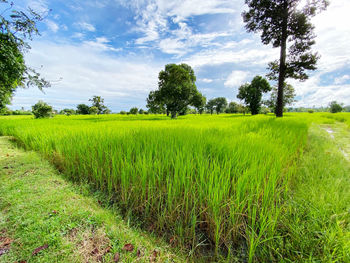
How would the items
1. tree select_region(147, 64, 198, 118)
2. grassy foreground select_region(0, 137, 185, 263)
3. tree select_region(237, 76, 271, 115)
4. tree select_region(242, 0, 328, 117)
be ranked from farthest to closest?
tree select_region(237, 76, 271, 115)
tree select_region(147, 64, 198, 118)
tree select_region(242, 0, 328, 117)
grassy foreground select_region(0, 137, 185, 263)

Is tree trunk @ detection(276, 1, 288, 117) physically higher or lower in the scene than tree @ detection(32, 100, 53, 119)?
higher

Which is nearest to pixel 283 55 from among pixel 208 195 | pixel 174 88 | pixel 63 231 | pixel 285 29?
pixel 285 29

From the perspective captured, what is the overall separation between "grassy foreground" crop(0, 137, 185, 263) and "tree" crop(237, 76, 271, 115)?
3446cm

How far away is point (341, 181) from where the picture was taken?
1.71m

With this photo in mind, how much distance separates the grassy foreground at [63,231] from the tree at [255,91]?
34460 mm

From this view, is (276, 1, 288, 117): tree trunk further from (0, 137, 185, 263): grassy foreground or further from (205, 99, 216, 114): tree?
(205, 99, 216, 114): tree

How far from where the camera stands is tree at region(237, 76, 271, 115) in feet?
95.9

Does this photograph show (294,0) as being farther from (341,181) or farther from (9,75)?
(9,75)

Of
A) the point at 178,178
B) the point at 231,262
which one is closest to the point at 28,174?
the point at 178,178

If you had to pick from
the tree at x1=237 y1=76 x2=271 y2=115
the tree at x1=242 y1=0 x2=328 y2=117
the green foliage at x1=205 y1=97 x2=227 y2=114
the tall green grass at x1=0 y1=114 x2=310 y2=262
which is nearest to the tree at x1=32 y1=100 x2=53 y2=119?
the tall green grass at x1=0 y1=114 x2=310 y2=262

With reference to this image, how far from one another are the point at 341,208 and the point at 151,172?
1.95 m

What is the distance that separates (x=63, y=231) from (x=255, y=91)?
115 ft

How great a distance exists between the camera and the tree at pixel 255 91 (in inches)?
1151

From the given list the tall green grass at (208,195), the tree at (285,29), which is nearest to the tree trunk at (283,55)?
the tree at (285,29)
